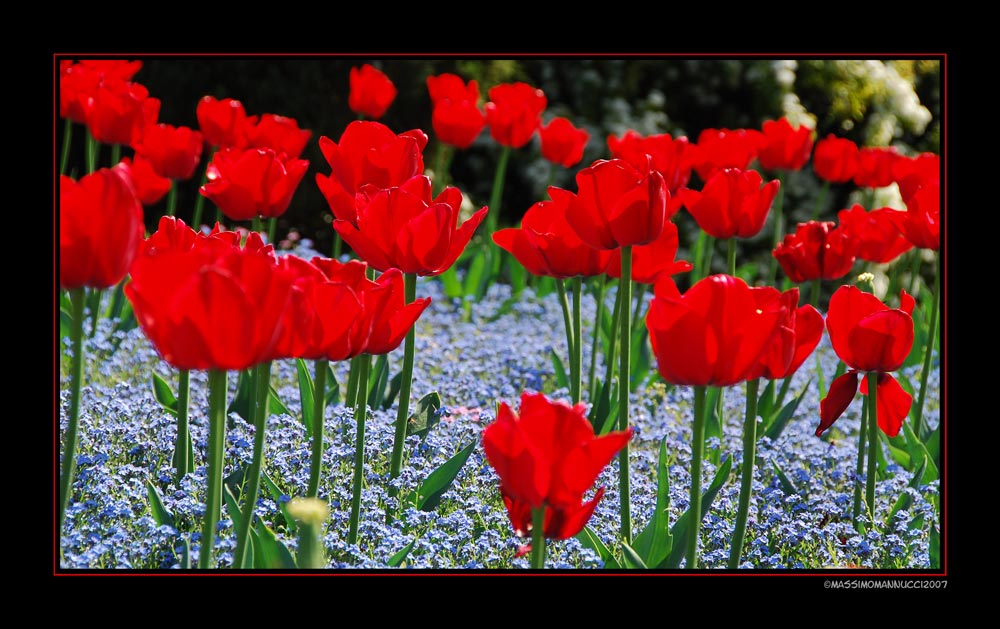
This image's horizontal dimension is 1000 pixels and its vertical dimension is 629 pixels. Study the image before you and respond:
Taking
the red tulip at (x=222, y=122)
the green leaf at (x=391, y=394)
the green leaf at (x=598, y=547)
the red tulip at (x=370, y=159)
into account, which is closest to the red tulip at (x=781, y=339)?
the green leaf at (x=598, y=547)

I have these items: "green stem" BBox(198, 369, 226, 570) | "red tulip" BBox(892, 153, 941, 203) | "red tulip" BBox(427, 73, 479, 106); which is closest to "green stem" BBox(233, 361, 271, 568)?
"green stem" BBox(198, 369, 226, 570)

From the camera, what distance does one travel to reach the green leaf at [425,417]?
2.82 metres

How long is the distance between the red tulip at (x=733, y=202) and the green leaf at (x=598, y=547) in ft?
3.37

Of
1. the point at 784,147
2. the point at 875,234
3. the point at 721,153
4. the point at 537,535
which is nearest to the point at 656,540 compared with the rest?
the point at 537,535

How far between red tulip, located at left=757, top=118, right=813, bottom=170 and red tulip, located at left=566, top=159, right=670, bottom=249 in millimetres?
2379

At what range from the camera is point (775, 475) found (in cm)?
293

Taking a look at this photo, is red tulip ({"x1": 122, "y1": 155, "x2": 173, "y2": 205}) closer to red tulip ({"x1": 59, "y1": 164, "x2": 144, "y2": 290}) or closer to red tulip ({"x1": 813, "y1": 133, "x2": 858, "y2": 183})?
red tulip ({"x1": 59, "y1": 164, "x2": 144, "y2": 290})

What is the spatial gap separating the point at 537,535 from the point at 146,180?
2602mm

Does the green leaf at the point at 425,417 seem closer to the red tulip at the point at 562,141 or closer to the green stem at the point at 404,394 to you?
the green stem at the point at 404,394

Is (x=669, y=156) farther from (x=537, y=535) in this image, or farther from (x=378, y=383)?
(x=537, y=535)

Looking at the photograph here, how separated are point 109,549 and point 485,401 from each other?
151 cm

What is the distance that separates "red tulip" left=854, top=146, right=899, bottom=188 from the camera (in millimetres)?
4527

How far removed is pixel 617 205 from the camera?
2.00 m
